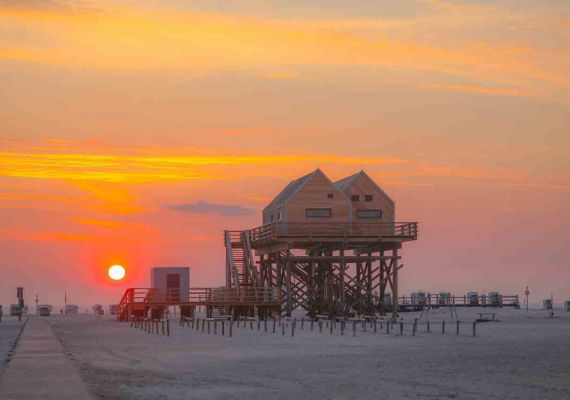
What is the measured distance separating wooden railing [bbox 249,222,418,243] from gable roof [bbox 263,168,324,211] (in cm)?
226

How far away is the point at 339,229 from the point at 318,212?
208cm

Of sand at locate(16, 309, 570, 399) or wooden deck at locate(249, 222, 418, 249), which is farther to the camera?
wooden deck at locate(249, 222, 418, 249)

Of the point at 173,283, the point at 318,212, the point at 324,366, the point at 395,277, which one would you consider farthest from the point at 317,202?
the point at 324,366

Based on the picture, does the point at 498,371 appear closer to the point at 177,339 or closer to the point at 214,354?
the point at 214,354

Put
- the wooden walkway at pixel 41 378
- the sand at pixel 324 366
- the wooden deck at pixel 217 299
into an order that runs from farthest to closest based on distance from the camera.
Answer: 1. the wooden deck at pixel 217 299
2. the sand at pixel 324 366
3. the wooden walkway at pixel 41 378

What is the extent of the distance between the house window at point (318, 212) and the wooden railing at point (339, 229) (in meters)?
0.62

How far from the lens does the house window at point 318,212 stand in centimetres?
8194

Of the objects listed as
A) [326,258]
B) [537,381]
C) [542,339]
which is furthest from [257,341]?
[326,258]

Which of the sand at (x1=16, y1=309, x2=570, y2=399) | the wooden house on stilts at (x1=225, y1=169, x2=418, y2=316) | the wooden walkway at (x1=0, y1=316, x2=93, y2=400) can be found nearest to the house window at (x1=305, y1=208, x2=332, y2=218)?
the wooden house on stilts at (x1=225, y1=169, x2=418, y2=316)

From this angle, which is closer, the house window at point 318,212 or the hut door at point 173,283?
the house window at point 318,212

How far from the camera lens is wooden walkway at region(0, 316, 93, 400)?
21.9m

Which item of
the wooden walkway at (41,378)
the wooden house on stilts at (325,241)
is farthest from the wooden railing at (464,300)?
the wooden walkway at (41,378)

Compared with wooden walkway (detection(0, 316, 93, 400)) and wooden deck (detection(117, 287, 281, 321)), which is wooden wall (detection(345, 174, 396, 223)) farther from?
wooden walkway (detection(0, 316, 93, 400))

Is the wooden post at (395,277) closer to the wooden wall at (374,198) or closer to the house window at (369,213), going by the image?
the wooden wall at (374,198)
